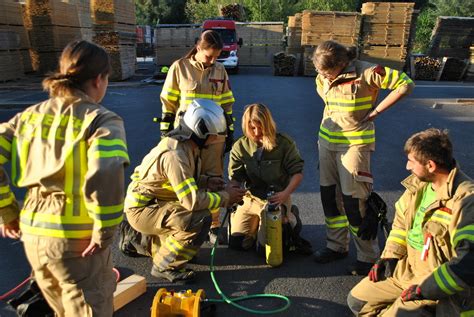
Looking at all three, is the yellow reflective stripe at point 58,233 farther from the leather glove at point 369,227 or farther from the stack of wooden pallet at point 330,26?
the stack of wooden pallet at point 330,26

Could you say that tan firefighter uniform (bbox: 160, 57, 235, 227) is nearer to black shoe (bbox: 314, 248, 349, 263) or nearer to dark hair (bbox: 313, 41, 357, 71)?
black shoe (bbox: 314, 248, 349, 263)

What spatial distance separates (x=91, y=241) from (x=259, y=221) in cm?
237

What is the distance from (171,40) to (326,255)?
70.1 feet

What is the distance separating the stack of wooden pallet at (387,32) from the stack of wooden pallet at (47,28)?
13046 millimetres

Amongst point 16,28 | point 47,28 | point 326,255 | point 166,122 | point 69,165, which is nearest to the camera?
point 69,165

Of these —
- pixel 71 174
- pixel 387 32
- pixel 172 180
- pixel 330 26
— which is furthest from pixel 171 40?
pixel 71 174

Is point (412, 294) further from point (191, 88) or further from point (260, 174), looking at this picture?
point (191, 88)

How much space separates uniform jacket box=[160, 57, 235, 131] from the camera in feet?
14.7

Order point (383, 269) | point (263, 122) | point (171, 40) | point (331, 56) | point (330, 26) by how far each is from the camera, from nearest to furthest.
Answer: point (383, 269) < point (331, 56) < point (263, 122) < point (330, 26) < point (171, 40)

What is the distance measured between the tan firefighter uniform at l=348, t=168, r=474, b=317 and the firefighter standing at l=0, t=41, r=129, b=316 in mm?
1864

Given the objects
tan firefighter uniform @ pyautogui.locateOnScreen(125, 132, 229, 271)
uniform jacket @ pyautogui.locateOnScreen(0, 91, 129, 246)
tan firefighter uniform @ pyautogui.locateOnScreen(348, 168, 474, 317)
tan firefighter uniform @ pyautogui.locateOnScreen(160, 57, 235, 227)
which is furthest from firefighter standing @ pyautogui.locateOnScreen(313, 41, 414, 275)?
uniform jacket @ pyautogui.locateOnScreen(0, 91, 129, 246)

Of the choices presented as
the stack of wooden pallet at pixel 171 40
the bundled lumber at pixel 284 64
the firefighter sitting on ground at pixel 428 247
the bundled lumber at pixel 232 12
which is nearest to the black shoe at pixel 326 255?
the firefighter sitting on ground at pixel 428 247

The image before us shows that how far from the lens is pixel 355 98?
3.56 meters

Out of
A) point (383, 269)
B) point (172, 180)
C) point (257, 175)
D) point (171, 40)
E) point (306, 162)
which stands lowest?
point (306, 162)
